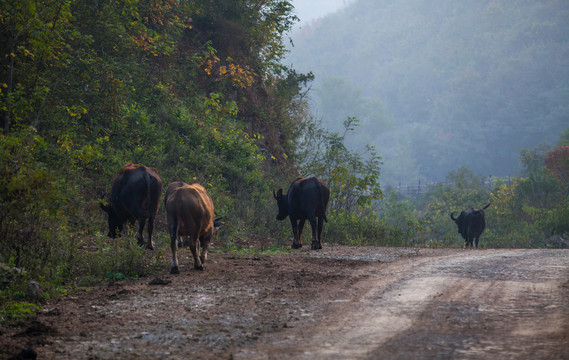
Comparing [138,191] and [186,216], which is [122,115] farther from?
[186,216]

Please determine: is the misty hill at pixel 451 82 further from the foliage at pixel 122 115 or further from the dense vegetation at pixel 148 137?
the foliage at pixel 122 115

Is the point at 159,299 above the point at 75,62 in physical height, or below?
below

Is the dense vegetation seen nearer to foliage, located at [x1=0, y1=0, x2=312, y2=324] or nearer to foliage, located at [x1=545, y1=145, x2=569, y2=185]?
foliage, located at [x1=0, y1=0, x2=312, y2=324]

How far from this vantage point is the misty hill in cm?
8431

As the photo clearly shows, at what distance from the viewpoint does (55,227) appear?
859cm

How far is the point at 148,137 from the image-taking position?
1619 cm

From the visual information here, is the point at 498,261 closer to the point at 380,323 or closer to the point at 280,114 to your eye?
the point at 380,323

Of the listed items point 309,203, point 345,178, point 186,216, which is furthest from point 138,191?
point 345,178

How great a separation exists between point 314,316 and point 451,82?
101386 mm

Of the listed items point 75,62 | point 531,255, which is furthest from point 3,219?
point 531,255

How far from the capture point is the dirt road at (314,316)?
4605mm

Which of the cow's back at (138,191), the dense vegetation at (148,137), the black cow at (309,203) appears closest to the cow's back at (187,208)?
the dense vegetation at (148,137)

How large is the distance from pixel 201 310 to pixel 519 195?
28.9 m

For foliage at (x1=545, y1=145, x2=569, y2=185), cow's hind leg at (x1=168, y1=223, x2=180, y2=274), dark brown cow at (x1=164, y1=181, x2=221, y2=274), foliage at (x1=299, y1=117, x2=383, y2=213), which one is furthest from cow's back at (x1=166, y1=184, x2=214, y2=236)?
foliage at (x1=545, y1=145, x2=569, y2=185)
